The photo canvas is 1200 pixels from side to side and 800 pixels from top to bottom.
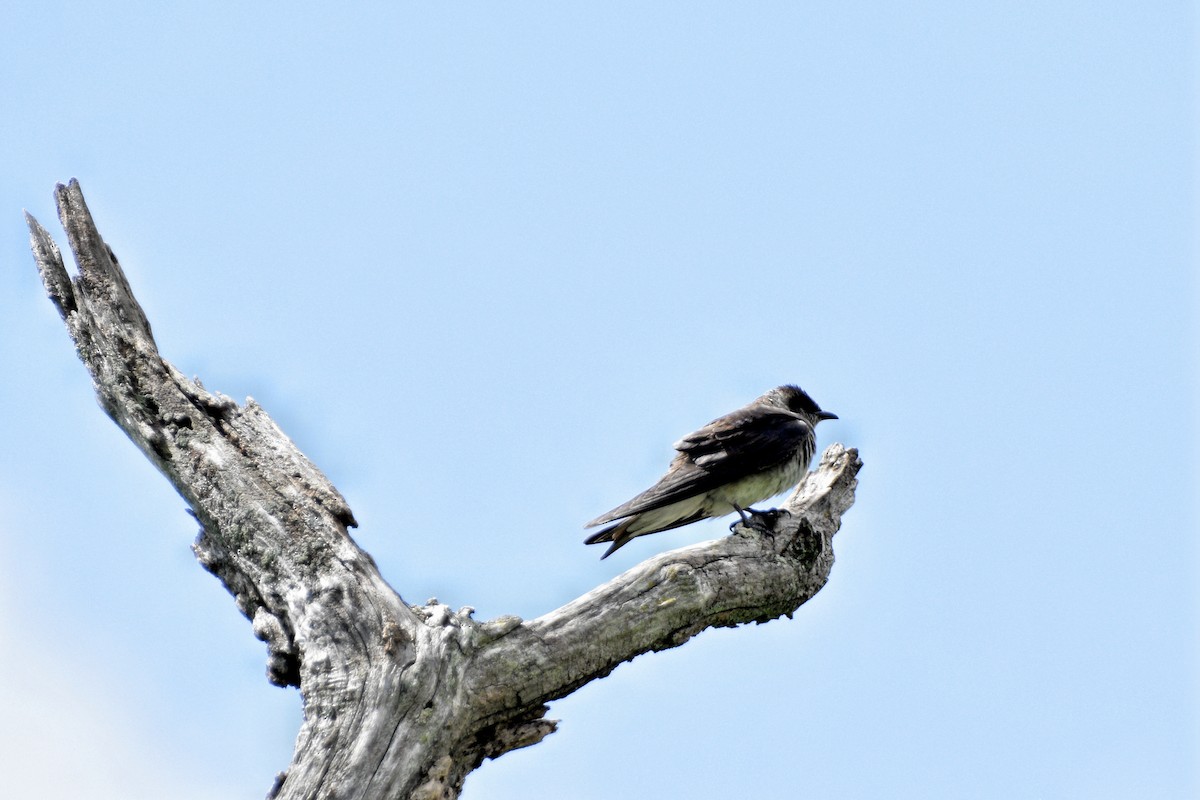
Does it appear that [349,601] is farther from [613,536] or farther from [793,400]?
[793,400]

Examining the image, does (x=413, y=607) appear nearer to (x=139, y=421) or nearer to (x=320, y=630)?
(x=320, y=630)

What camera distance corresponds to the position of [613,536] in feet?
25.2

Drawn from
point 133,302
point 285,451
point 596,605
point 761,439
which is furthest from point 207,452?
point 761,439

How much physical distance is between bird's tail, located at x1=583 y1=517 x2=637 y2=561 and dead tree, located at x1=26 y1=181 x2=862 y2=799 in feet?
3.16

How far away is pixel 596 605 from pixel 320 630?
1322 millimetres

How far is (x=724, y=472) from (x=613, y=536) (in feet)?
2.74

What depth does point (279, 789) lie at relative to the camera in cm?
505

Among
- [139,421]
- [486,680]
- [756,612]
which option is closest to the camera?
[486,680]

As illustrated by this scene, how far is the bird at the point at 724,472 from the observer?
7641mm

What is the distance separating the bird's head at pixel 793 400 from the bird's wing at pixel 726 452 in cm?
106

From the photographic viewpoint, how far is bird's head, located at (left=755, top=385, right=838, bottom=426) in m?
9.51

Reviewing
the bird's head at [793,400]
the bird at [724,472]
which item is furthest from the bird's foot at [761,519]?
the bird's head at [793,400]

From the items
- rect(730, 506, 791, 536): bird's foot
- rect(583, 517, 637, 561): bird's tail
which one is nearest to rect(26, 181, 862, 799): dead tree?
rect(730, 506, 791, 536): bird's foot

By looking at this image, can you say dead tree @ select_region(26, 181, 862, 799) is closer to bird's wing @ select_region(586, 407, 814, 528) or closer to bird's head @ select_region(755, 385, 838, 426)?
bird's wing @ select_region(586, 407, 814, 528)
